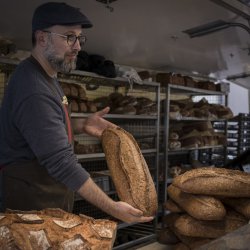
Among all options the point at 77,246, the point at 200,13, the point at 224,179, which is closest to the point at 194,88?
the point at 200,13

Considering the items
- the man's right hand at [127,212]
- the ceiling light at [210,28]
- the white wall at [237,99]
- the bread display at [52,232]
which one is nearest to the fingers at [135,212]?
the man's right hand at [127,212]

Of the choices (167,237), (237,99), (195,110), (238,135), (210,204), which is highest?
(237,99)

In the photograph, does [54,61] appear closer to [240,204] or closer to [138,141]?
[240,204]

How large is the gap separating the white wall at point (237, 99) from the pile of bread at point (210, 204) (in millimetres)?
4293

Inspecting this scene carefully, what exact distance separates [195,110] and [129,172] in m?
3.13

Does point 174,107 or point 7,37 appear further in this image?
point 174,107

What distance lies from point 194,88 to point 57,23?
299cm

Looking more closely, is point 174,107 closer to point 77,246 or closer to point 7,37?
point 7,37

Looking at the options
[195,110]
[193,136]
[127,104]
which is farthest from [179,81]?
[127,104]

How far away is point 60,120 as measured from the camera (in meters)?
1.20

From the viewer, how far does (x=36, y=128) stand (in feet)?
3.69

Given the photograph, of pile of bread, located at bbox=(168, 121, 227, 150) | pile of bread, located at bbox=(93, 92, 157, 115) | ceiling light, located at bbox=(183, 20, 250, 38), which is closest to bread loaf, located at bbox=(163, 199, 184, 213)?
ceiling light, located at bbox=(183, 20, 250, 38)

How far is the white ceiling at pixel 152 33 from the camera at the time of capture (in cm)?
228

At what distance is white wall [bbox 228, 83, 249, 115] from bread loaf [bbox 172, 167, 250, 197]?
14.2 feet
